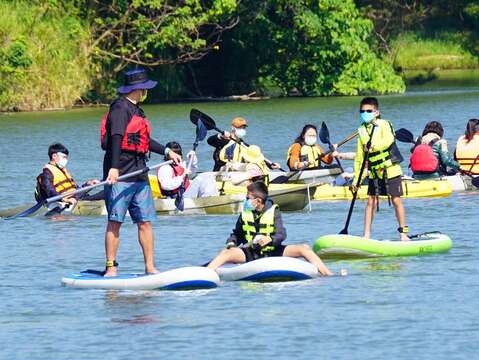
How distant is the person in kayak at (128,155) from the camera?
1367 cm

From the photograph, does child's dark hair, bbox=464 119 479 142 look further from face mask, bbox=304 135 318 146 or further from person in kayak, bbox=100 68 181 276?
person in kayak, bbox=100 68 181 276

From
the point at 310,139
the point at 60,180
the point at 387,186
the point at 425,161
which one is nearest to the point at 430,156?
the point at 425,161

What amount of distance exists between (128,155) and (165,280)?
1.12 metres

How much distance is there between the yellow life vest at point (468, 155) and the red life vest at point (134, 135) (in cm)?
979

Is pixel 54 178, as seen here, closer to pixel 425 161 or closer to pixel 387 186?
pixel 425 161

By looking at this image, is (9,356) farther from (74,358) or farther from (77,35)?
(77,35)

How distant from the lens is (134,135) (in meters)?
13.8

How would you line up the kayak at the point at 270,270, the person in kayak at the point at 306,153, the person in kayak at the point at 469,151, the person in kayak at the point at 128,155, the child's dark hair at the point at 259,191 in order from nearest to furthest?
the person in kayak at the point at 128,155, the kayak at the point at 270,270, the child's dark hair at the point at 259,191, the person in kayak at the point at 469,151, the person in kayak at the point at 306,153

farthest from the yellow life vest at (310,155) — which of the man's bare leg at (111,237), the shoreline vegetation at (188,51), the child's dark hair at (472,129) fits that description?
the shoreline vegetation at (188,51)

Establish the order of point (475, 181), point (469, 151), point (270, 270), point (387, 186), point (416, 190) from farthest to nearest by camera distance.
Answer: point (469, 151) < point (475, 181) < point (416, 190) < point (387, 186) < point (270, 270)

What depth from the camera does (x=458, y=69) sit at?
74312 mm

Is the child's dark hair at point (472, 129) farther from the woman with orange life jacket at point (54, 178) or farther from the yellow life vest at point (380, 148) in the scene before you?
the yellow life vest at point (380, 148)

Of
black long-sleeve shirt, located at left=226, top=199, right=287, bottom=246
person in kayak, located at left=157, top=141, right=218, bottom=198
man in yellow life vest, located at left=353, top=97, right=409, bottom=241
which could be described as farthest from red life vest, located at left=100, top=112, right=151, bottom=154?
person in kayak, located at left=157, top=141, right=218, bottom=198

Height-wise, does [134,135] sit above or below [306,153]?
above
